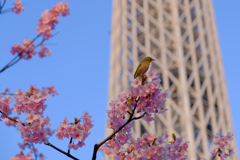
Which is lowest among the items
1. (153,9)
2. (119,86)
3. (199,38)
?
(119,86)

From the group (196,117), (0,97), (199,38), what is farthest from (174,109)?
(0,97)

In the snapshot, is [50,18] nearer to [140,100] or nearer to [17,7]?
[17,7]

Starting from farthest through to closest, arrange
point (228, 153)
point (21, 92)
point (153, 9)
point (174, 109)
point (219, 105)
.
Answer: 1. point (153, 9)
2. point (219, 105)
3. point (174, 109)
4. point (228, 153)
5. point (21, 92)

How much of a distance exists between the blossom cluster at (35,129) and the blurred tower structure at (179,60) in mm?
18484

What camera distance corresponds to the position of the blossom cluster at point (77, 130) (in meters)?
3.56

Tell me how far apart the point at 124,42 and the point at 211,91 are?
745 centimetres

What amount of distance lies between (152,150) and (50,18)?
179 inches

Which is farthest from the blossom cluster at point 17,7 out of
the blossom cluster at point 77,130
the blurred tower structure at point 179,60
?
the blurred tower structure at point 179,60

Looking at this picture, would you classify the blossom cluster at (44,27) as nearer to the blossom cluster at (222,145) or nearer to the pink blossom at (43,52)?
the pink blossom at (43,52)

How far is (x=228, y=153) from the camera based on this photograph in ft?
15.6

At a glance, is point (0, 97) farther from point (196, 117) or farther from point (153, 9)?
point (153, 9)

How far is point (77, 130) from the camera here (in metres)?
3.55

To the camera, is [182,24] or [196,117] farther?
[182,24]

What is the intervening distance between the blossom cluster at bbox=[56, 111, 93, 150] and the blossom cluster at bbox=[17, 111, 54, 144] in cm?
20
